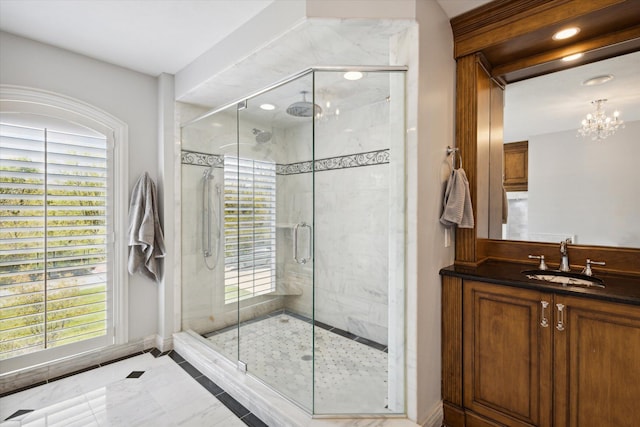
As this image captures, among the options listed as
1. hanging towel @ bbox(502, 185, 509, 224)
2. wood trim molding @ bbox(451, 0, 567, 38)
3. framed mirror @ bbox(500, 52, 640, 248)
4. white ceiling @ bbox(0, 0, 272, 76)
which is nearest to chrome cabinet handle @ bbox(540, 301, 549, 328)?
framed mirror @ bbox(500, 52, 640, 248)

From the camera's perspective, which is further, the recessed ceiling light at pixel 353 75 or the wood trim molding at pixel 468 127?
the wood trim molding at pixel 468 127

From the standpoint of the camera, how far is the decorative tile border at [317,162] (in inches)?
84.4

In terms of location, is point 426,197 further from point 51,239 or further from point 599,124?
point 51,239

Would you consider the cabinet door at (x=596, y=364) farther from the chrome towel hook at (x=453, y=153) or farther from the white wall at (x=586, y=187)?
the chrome towel hook at (x=453, y=153)

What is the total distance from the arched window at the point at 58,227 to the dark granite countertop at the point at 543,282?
2.82 meters

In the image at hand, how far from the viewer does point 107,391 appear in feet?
7.24

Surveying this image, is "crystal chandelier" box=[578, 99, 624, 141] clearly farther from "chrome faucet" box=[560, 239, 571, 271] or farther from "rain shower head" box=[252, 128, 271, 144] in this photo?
"rain shower head" box=[252, 128, 271, 144]

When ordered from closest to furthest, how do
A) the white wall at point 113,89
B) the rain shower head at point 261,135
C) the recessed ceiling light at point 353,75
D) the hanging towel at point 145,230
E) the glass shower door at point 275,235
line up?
the recessed ceiling light at point 353,75 → the glass shower door at point 275,235 → the white wall at point 113,89 → the rain shower head at point 261,135 → the hanging towel at point 145,230

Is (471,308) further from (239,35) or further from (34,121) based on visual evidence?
(34,121)

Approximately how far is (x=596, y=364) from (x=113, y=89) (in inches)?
154

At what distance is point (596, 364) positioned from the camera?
1.42m

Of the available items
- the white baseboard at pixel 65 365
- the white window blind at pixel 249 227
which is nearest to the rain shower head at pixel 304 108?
the white window blind at pixel 249 227

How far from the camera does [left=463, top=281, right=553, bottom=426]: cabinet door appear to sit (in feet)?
5.11

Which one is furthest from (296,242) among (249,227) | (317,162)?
(317,162)
